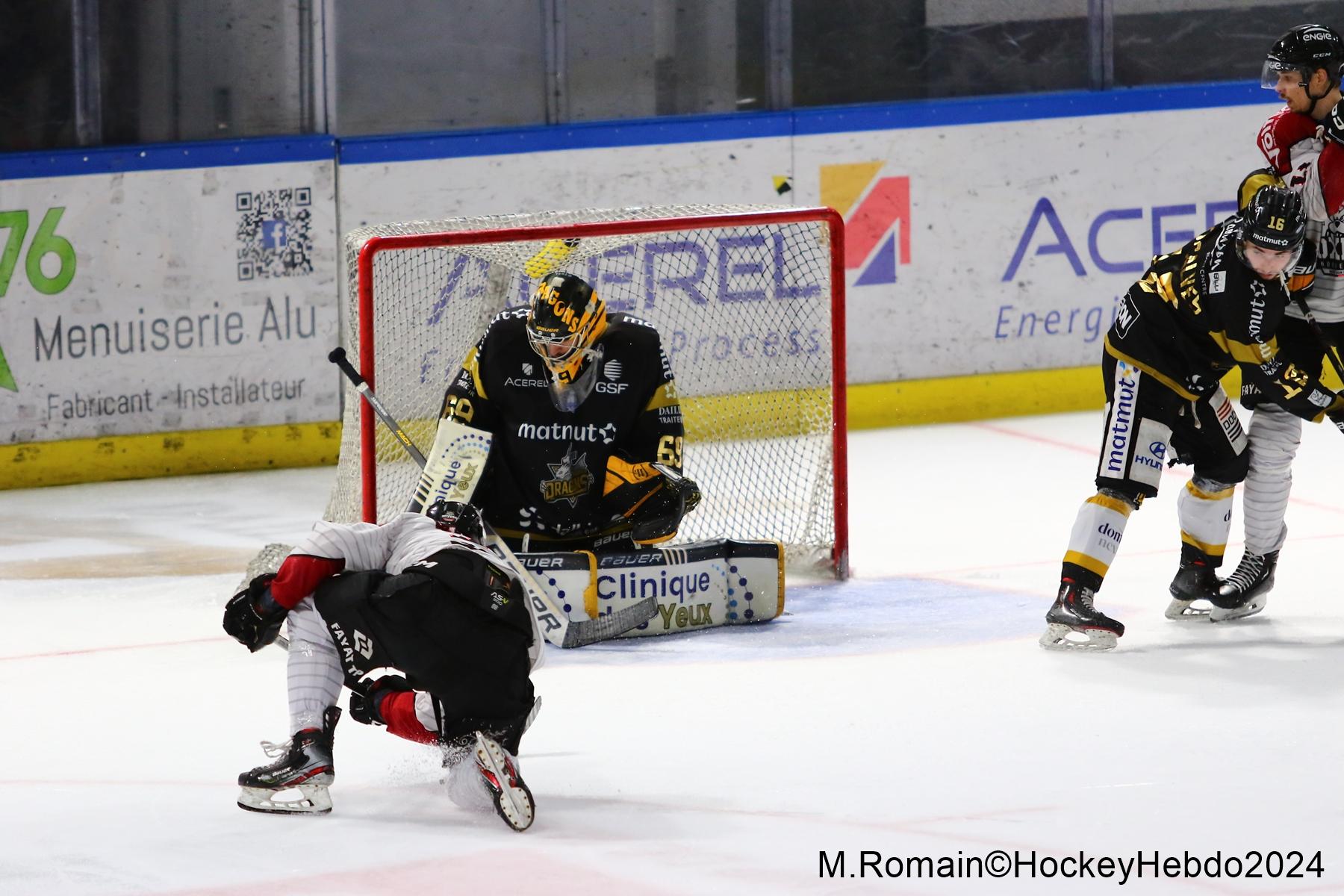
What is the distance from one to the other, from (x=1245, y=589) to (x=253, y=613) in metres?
2.72

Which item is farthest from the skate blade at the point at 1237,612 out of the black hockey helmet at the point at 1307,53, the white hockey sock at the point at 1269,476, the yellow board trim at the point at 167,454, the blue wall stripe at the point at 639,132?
the yellow board trim at the point at 167,454

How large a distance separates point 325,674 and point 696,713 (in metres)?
1.01

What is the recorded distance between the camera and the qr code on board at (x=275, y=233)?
295 inches

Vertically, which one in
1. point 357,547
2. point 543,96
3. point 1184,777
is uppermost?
point 543,96

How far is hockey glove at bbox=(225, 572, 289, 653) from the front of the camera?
12.4ft

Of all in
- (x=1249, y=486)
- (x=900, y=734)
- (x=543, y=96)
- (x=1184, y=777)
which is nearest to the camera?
(x=1184, y=777)

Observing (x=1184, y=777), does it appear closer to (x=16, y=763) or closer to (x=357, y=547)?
(x=357, y=547)

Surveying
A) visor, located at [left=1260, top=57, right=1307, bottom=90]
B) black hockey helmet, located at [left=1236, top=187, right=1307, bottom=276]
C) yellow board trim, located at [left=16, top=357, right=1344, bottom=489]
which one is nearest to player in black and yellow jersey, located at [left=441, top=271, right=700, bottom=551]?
yellow board trim, located at [left=16, top=357, right=1344, bottom=489]

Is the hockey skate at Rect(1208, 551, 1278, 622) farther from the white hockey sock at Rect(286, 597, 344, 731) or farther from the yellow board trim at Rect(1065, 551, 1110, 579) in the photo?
the white hockey sock at Rect(286, 597, 344, 731)

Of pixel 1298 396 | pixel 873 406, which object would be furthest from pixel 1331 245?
pixel 873 406

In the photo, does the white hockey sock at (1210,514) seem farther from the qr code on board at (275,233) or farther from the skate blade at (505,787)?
the qr code on board at (275,233)

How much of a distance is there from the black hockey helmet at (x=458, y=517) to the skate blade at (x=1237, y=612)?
1.86 m

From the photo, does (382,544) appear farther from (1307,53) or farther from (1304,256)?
(1307,53)

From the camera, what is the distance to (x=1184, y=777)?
408 cm
